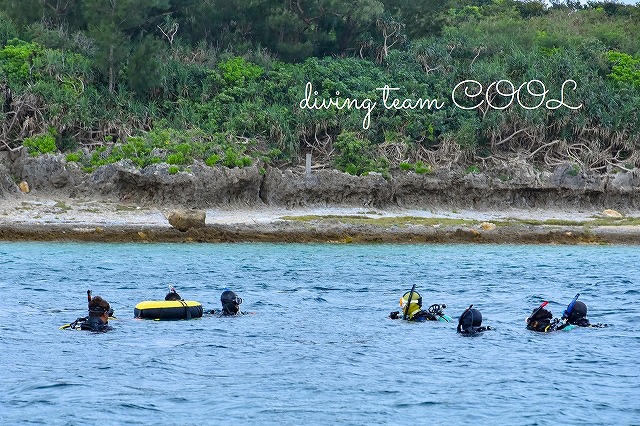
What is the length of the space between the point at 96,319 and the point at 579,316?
9.58 meters

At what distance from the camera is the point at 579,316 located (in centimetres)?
2353

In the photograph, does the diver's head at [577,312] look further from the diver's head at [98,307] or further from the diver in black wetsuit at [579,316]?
the diver's head at [98,307]

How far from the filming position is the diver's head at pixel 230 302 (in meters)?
24.6

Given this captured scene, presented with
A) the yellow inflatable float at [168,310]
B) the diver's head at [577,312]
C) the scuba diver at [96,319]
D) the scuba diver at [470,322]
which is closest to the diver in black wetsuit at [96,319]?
the scuba diver at [96,319]

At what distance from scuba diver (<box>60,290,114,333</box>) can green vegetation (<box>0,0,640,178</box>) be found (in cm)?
2424

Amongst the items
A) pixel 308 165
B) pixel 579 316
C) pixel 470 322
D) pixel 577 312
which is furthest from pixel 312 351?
pixel 308 165

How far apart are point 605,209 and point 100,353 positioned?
3352cm

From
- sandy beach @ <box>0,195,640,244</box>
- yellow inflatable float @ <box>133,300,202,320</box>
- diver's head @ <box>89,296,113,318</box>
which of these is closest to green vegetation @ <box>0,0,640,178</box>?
sandy beach @ <box>0,195,640,244</box>

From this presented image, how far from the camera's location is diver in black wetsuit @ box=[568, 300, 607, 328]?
2338 centimetres

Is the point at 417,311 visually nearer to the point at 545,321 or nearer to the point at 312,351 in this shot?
the point at 545,321

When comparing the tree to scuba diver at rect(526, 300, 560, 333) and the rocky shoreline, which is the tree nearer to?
the rocky shoreline

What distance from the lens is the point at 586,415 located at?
16438 millimetres

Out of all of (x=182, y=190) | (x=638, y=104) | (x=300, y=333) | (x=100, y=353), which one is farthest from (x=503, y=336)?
(x=638, y=104)

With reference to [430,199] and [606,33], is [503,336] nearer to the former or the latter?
[430,199]
